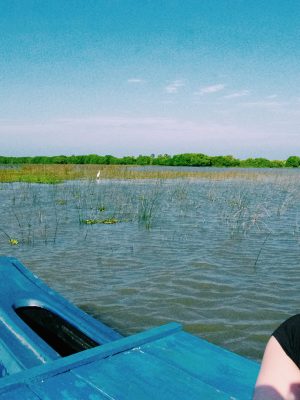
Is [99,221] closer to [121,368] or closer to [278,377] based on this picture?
[121,368]

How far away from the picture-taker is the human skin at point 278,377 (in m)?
1.39

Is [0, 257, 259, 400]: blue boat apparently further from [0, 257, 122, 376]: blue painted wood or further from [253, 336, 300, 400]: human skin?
[253, 336, 300, 400]: human skin

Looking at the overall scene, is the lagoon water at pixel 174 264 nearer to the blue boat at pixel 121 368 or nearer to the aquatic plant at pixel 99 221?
the aquatic plant at pixel 99 221

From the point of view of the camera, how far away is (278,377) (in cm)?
141

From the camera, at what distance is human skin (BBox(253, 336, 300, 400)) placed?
139 cm

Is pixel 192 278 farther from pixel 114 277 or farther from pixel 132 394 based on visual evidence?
pixel 132 394

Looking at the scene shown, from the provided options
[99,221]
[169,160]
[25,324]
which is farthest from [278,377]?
[169,160]

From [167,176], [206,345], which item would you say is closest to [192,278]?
[206,345]

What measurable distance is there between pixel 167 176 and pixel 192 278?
23457mm

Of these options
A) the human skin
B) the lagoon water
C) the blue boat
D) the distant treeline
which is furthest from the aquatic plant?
the distant treeline

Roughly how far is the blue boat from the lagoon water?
69.6 inches

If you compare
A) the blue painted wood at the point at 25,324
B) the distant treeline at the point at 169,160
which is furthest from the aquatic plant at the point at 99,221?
the distant treeline at the point at 169,160

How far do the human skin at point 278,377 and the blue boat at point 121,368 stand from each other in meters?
0.71

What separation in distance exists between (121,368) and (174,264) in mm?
4967
